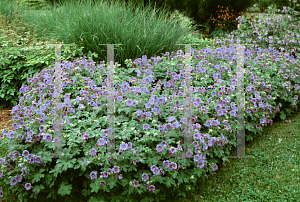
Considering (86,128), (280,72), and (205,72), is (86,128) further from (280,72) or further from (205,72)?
(280,72)

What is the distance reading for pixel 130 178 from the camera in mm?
2434

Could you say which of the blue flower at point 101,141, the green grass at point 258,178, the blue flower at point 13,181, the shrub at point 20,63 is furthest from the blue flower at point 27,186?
the shrub at point 20,63

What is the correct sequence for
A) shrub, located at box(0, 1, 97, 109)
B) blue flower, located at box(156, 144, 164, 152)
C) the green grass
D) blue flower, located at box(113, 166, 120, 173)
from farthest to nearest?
shrub, located at box(0, 1, 97, 109)
the green grass
blue flower, located at box(156, 144, 164, 152)
blue flower, located at box(113, 166, 120, 173)

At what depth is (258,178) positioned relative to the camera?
2969 mm

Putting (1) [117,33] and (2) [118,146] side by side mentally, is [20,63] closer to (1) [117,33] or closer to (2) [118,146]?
(1) [117,33]

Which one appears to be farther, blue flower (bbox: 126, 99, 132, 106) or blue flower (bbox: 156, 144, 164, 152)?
blue flower (bbox: 126, 99, 132, 106)

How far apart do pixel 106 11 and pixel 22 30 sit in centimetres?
250

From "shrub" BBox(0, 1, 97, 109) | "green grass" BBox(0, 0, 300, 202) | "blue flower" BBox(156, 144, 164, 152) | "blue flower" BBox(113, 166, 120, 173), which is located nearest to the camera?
"blue flower" BBox(113, 166, 120, 173)

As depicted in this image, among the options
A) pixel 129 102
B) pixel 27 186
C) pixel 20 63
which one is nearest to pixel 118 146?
pixel 129 102

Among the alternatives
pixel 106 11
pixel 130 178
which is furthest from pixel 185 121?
pixel 106 11

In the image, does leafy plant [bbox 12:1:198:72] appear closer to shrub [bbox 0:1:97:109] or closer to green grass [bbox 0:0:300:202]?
shrub [bbox 0:1:97:109]

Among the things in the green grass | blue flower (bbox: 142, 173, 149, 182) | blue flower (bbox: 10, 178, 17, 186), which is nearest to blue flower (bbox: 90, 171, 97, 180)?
blue flower (bbox: 142, 173, 149, 182)

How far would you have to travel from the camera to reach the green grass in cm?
268

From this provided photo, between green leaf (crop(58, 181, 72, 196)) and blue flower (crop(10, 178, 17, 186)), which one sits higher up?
blue flower (crop(10, 178, 17, 186))
